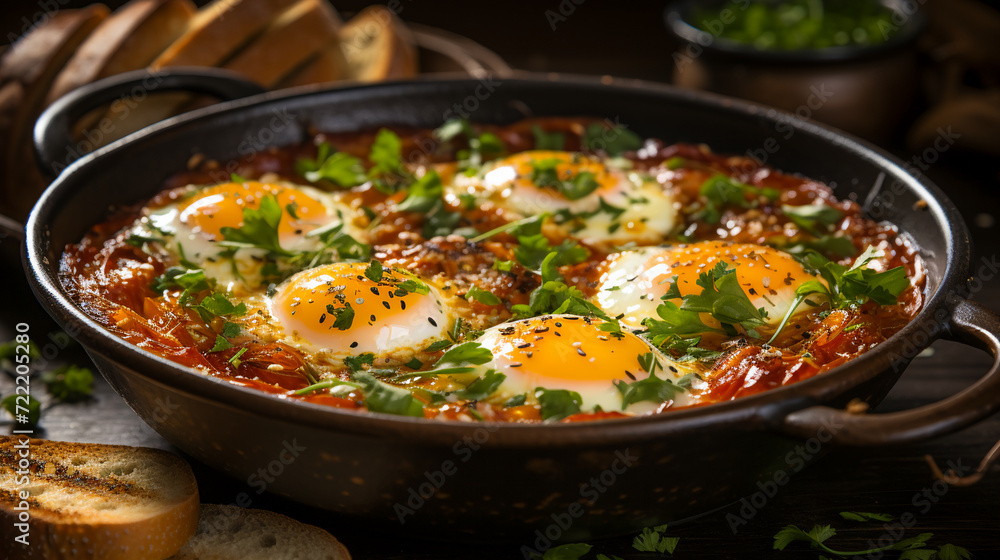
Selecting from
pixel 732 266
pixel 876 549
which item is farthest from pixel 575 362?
pixel 876 549

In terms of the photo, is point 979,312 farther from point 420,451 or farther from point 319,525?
point 319,525

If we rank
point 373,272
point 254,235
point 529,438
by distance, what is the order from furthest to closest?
point 254,235 < point 373,272 < point 529,438

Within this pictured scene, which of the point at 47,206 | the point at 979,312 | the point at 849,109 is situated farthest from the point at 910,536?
the point at 849,109

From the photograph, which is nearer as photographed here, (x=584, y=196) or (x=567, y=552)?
(x=567, y=552)

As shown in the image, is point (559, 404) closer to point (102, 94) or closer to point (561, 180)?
point (561, 180)

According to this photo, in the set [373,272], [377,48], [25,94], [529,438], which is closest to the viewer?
[529,438]

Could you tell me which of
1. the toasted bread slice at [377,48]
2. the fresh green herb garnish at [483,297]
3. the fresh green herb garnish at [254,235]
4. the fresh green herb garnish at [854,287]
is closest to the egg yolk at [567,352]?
the fresh green herb garnish at [483,297]

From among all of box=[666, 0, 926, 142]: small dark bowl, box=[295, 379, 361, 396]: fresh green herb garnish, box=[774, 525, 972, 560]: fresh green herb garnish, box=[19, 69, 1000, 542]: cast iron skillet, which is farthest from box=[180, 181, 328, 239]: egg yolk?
box=[666, 0, 926, 142]: small dark bowl
